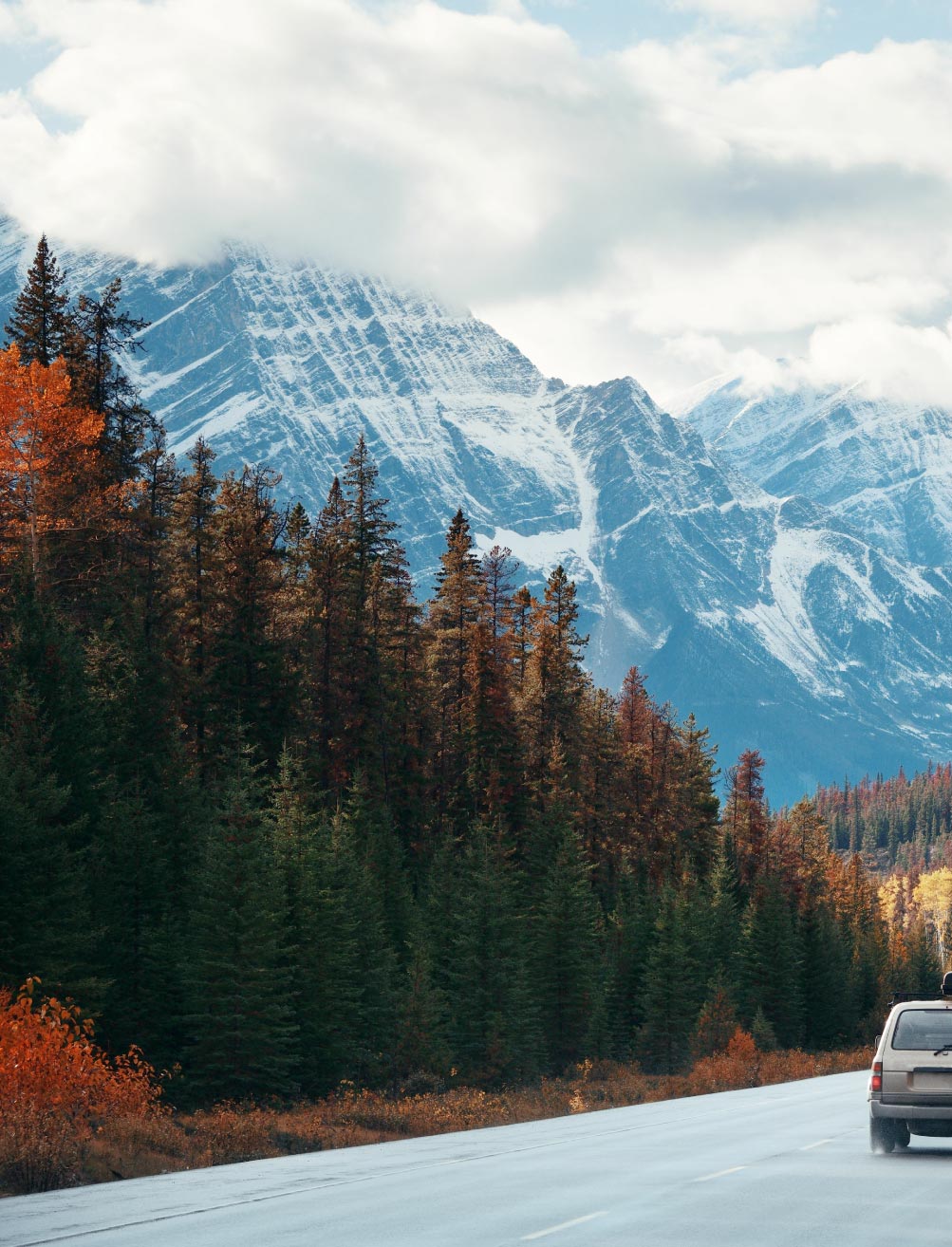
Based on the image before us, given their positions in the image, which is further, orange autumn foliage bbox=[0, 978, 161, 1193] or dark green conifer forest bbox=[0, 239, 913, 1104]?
dark green conifer forest bbox=[0, 239, 913, 1104]

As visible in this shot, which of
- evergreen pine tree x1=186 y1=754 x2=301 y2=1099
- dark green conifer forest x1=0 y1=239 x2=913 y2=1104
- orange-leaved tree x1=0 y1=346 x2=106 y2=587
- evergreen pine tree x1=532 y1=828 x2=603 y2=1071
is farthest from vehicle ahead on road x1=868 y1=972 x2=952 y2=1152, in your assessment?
evergreen pine tree x1=532 y1=828 x2=603 y2=1071

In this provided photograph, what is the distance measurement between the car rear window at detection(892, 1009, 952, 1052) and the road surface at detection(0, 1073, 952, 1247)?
1393mm

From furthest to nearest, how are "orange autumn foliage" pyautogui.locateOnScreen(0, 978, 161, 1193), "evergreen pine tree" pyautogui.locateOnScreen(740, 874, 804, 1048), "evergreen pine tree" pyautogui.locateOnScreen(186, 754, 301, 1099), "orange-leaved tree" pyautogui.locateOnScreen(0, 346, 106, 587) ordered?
"evergreen pine tree" pyautogui.locateOnScreen(740, 874, 804, 1048) → "orange-leaved tree" pyautogui.locateOnScreen(0, 346, 106, 587) → "evergreen pine tree" pyautogui.locateOnScreen(186, 754, 301, 1099) → "orange autumn foliage" pyautogui.locateOnScreen(0, 978, 161, 1193)

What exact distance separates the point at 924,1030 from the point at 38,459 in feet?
89.0

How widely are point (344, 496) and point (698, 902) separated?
2738 centimetres

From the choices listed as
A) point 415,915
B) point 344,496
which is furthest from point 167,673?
point 344,496

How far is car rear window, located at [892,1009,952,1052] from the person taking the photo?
1925cm

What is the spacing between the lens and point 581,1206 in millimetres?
13977

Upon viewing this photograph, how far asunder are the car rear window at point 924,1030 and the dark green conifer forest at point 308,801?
1454 centimetres

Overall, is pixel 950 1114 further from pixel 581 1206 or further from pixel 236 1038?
pixel 236 1038

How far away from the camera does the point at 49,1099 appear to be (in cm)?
1812

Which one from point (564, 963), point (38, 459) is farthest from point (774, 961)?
point (38, 459)

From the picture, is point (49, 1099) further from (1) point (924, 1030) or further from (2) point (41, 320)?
(2) point (41, 320)

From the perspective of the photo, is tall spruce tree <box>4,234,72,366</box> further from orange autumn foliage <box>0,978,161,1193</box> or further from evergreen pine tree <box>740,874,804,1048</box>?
evergreen pine tree <box>740,874,804,1048</box>
